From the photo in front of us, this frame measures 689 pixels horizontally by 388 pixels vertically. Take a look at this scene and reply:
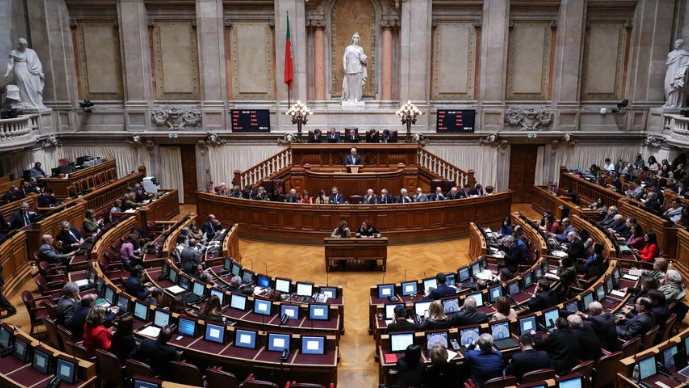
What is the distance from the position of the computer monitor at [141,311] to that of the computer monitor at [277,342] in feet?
6.45

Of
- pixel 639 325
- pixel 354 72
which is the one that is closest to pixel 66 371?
pixel 639 325

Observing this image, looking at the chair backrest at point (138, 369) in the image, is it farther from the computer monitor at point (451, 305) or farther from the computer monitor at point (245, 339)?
the computer monitor at point (451, 305)

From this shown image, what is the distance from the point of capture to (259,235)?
1466 cm

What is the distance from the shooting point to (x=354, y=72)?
19000 mm

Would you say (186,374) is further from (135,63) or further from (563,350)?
(135,63)

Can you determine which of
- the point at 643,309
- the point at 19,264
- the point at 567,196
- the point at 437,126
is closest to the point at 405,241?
the point at 567,196

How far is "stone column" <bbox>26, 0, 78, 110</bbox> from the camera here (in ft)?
61.7

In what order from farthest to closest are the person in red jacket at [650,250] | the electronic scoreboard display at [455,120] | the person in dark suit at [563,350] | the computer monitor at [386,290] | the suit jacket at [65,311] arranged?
the electronic scoreboard display at [455,120] < the person in red jacket at [650,250] < the computer monitor at [386,290] < the suit jacket at [65,311] < the person in dark suit at [563,350]

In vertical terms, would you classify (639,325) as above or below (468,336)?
above

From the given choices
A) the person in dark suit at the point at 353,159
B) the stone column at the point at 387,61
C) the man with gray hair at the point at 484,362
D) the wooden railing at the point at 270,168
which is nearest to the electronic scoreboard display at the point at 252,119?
the wooden railing at the point at 270,168

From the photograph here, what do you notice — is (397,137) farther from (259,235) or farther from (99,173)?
(99,173)

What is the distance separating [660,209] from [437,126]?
817 centimetres

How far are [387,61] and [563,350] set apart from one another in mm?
15129

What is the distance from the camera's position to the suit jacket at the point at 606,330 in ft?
21.1
